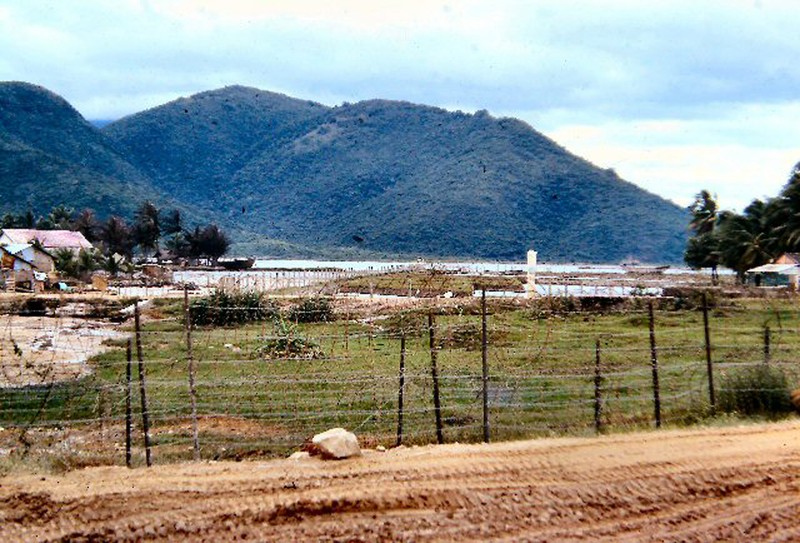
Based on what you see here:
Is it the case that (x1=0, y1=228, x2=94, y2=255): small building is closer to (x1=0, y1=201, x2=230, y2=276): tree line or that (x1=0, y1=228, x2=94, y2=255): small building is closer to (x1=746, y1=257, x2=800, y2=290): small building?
(x1=0, y1=201, x2=230, y2=276): tree line

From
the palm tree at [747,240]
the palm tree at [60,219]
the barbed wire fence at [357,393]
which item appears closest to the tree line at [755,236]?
the palm tree at [747,240]

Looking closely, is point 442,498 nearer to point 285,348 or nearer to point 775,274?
point 285,348

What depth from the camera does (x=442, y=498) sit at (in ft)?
26.9

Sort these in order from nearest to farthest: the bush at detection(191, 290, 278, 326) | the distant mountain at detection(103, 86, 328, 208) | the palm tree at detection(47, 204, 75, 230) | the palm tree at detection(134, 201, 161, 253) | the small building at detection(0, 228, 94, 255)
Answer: the bush at detection(191, 290, 278, 326)
the small building at detection(0, 228, 94, 255)
the palm tree at detection(47, 204, 75, 230)
the palm tree at detection(134, 201, 161, 253)
the distant mountain at detection(103, 86, 328, 208)

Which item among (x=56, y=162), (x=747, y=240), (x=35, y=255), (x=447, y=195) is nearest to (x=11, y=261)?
(x=35, y=255)

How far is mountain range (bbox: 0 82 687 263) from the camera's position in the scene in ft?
426

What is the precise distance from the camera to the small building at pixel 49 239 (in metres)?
64.2

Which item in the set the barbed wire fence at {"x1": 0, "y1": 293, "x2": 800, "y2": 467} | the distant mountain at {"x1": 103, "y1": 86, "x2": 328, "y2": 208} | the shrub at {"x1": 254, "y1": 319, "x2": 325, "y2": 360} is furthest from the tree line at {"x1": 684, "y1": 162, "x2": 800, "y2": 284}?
the distant mountain at {"x1": 103, "y1": 86, "x2": 328, "y2": 208}

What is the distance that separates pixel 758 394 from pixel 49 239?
6442cm

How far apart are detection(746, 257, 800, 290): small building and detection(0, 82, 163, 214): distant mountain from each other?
93.7m

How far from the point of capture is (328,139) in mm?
184000

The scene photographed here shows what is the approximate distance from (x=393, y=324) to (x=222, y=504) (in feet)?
80.2

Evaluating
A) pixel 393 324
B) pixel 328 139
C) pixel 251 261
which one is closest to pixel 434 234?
pixel 251 261

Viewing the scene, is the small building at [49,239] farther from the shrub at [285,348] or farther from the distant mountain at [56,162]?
the distant mountain at [56,162]
